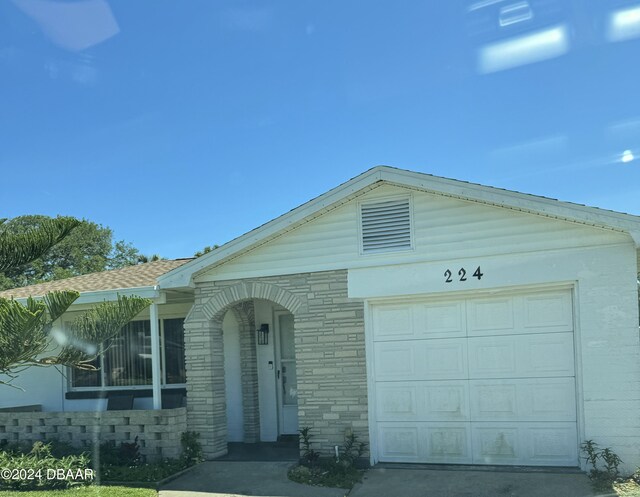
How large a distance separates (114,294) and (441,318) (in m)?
5.75

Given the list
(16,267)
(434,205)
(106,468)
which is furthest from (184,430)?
(434,205)

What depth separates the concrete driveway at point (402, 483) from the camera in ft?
25.5

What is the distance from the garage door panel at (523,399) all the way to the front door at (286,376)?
12.5 feet

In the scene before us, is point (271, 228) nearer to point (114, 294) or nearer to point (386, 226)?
point (386, 226)

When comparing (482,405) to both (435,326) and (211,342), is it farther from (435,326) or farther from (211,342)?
(211,342)

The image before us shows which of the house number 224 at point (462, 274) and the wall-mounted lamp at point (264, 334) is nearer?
the house number 224 at point (462, 274)

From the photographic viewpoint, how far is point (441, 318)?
9.30 m

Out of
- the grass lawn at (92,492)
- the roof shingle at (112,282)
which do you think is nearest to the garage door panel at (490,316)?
the grass lawn at (92,492)

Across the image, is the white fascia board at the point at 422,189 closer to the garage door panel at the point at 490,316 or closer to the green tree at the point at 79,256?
the garage door panel at the point at 490,316

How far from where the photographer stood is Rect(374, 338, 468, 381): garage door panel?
30.1ft

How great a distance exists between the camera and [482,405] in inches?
353

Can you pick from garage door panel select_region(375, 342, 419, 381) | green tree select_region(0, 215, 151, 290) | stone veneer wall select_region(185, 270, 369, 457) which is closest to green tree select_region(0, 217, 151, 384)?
stone veneer wall select_region(185, 270, 369, 457)

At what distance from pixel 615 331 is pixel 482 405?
2.11 metres

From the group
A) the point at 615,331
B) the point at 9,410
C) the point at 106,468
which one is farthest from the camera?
the point at 9,410
